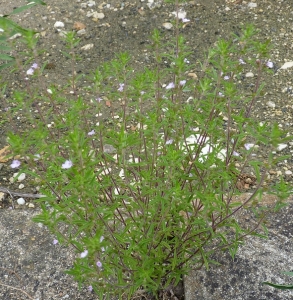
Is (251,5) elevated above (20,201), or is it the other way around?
(251,5)

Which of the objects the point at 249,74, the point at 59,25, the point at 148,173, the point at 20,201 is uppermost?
the point at 148,173

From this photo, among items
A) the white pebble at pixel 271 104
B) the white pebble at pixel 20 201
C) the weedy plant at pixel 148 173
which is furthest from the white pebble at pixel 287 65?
the white pebble at pixel 20 201

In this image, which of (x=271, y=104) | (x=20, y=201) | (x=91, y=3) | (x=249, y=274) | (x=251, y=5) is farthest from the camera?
(x=91, y=3)

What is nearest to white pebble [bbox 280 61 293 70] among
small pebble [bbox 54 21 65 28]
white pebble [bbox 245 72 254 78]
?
white pebble [bbox 245 72 254 78]

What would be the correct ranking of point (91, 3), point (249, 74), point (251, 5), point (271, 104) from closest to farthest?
point (271, 104) → point (249, 74) → point (251, 5) → point (91, 3)

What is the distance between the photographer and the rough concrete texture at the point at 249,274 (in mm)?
2271

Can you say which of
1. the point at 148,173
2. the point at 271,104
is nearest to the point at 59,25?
the point at 271,104

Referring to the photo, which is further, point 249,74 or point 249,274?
point 249,74

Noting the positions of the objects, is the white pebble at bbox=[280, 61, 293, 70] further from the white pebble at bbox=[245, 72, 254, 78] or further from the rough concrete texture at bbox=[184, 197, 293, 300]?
the rough concrete texture at bbox=[184, 197, 293, 300]

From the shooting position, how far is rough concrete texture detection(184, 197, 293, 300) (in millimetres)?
2271

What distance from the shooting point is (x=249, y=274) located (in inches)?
92.1

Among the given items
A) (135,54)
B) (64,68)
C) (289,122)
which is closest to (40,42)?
(64,68)

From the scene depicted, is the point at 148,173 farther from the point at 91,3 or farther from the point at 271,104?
the point at 91,3

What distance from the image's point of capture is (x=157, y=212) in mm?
1967
